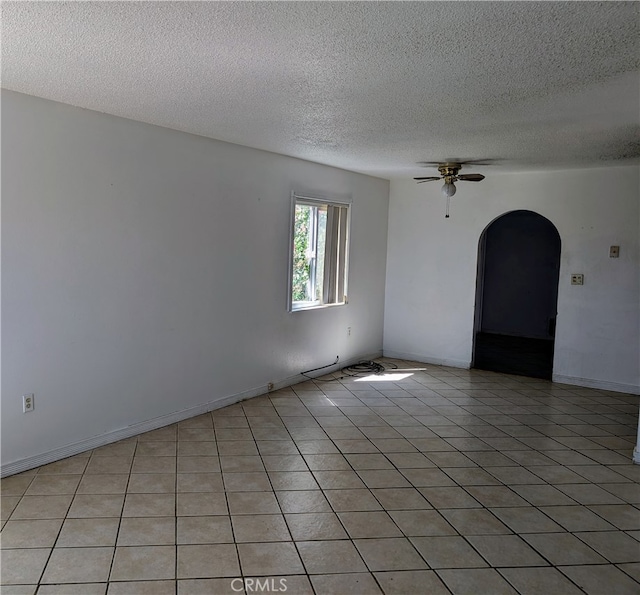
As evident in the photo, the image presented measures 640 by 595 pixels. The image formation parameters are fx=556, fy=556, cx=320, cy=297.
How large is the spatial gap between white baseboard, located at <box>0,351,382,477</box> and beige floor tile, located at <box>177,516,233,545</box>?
1.13m

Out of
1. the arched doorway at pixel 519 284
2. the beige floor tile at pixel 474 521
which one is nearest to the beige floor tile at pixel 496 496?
the beige floor tile at pixel 474 521

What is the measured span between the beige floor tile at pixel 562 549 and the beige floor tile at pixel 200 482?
5.51 feet

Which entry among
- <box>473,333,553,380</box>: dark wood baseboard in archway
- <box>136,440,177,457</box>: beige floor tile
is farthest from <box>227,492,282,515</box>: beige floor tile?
<box>473,333,553,380</box>: dark wood baseboard in archway

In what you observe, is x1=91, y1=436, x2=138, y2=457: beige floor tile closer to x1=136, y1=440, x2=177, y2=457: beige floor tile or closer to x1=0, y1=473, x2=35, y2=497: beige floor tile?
x1=136, y1=440, x2=177, y2=457: beige floor tile

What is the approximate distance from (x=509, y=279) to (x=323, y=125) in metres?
5.70

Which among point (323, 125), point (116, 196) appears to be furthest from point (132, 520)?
point (323, 125)

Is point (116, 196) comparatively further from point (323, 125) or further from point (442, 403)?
point (442, 403)

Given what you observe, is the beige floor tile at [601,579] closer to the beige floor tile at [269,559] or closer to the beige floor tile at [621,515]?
the beige floor tile at [621,515]

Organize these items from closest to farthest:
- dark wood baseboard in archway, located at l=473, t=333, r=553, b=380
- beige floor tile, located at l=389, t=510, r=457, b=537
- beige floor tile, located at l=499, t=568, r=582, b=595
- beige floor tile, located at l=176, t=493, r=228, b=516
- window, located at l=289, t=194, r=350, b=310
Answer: beige floor tile, located at l=499, t=568, r=582, b=595, beige floor tile, located at l=389, t=510, r=457, b=537, beige floor tile, located at l=176, t=493, r=228, b=516, window, located at l=289, t=194, r=350, b=310, dark wood baseboard in archway, located at l=473, t=333, r=553, b=380

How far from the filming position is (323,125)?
3.74 metres

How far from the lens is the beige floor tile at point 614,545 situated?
260 cm

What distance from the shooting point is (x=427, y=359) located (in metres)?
6.70

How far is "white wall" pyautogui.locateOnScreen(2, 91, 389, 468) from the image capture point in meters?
3.21

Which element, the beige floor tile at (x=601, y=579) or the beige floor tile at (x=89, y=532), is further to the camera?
the beige floor tile at (x=89, y=532)
